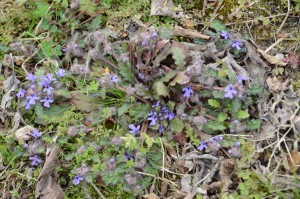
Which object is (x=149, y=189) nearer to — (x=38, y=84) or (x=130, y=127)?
(x=130, y=127)

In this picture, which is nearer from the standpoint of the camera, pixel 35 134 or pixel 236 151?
pixel 236 151

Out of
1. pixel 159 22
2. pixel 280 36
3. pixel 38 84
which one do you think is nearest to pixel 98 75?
pixel 38 84

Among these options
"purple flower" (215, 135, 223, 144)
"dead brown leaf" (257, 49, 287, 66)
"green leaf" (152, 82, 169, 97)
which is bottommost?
"purple flower" (215, 135, 223, 144)

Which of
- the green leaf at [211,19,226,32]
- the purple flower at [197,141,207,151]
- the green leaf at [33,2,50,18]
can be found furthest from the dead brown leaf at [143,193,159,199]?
the green leaf at [33,2,50,18]

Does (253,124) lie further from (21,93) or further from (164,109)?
(21,93)

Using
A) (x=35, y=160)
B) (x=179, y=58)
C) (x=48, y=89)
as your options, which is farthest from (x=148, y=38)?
(x=35, y=160)

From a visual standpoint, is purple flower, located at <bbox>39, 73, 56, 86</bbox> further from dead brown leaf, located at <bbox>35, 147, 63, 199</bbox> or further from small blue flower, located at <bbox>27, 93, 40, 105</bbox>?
dead brown leaf, located at <bbox>35, 147, 63, 199</bbox>
